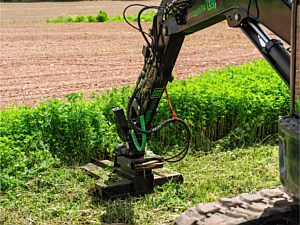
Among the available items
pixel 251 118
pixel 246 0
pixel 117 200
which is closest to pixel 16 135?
pixel 117 200

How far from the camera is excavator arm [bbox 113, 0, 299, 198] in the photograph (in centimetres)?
340

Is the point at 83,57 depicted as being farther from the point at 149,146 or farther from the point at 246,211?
the point at 246,211

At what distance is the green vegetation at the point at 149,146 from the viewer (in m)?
5.44

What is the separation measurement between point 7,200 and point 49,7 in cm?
3265

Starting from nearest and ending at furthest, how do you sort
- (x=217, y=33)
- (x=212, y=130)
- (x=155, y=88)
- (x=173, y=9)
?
(x=173, y=9) → (x=155, y=88) → (x=212, y=130) → (x=217, y=33)

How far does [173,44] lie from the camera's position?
5.06 m

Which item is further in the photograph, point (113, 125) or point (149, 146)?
point (149, 146)

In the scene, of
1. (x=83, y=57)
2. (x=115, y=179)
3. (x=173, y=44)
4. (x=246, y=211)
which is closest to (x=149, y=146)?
(x=115, y=179)

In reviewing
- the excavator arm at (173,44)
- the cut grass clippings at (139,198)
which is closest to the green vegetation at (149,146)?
the cut grass clippings at (139,198)

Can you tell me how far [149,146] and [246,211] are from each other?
10.9 feet

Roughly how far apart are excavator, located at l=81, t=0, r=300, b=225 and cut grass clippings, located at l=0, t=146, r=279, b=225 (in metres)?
0.22

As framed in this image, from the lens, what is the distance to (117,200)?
5570 mm

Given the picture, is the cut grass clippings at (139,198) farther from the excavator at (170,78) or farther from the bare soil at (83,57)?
the bare soil at (83,57)

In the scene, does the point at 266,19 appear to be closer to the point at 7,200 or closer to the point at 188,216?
the point at 188,216
